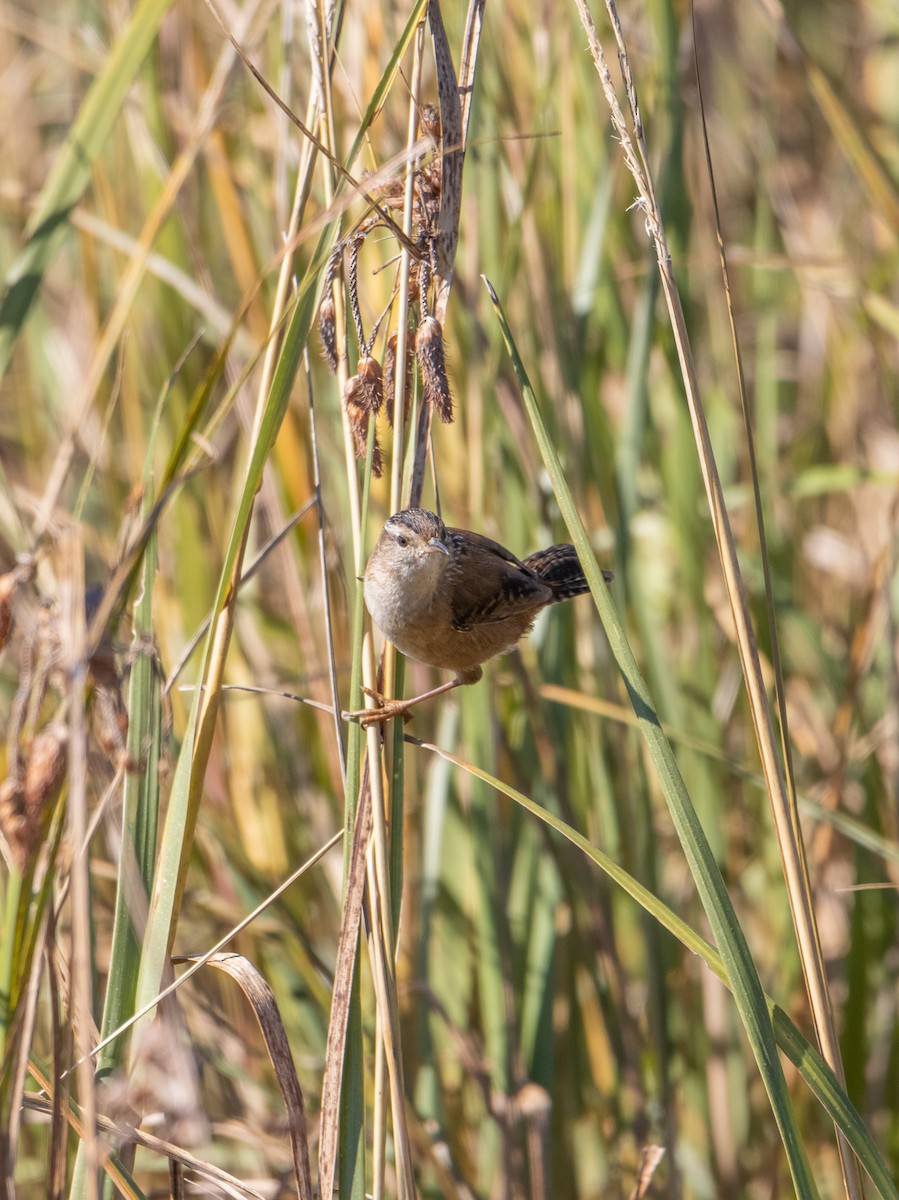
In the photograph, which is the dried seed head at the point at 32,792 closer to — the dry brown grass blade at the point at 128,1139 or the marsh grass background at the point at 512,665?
the dry brown grass blade at the point at 128,1139

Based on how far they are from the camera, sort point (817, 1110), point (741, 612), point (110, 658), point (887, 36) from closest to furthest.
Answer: point (110, 658), point (741, 612), point (817, 1110), point (887, 36)

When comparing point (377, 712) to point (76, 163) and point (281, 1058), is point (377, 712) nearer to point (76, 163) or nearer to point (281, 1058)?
point (281, 1058)

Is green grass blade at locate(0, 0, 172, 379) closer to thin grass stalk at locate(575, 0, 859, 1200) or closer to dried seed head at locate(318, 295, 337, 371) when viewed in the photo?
dried seed head at locate(318, 295, 337, 371)

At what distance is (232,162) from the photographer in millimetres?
2768

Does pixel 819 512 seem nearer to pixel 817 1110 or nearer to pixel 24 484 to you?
pixel 817 1110

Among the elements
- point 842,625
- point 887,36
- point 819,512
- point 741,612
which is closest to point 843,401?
point 819,512

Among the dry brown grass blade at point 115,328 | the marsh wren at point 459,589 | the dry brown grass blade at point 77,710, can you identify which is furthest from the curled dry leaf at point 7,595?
the marsh wren at point 459,589

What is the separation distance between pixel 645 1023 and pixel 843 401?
204cm

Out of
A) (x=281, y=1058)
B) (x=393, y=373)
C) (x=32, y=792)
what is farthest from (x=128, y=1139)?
(x=393, y=373)

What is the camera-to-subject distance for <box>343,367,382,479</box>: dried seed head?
1448 millimetres

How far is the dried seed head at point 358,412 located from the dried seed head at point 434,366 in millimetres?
86

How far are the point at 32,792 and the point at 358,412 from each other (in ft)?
2.01

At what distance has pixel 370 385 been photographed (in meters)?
1.45

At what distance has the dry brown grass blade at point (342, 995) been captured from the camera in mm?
1420
